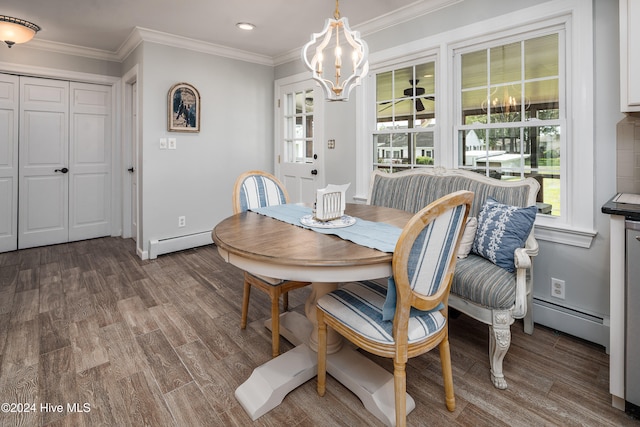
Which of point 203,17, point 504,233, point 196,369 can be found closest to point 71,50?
point 203,17

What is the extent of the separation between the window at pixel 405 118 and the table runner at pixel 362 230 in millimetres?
1444

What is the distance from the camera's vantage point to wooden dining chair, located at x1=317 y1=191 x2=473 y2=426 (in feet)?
4.00

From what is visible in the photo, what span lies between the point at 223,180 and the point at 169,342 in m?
2.58

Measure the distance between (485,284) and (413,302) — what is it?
27.0 inches

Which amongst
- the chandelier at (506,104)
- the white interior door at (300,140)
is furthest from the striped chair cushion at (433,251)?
the white interior door at (300,140)

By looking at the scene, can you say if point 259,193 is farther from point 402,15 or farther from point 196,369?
point 402,15

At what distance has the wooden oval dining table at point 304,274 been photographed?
1.30m

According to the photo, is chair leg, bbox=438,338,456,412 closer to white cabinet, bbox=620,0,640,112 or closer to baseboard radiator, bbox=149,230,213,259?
white cabinet, bbox=620,0,640,112

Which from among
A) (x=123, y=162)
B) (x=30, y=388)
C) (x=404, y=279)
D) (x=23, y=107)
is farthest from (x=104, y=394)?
(x=23, y=107)

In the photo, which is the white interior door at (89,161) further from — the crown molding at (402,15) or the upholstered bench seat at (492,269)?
the upholstered bench seat at (492,269)

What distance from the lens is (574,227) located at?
217 cm

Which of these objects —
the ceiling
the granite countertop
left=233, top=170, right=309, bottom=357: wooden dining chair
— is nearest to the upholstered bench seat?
the granite countertop

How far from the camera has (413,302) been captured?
1.29m

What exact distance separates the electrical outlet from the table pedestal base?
136cm
